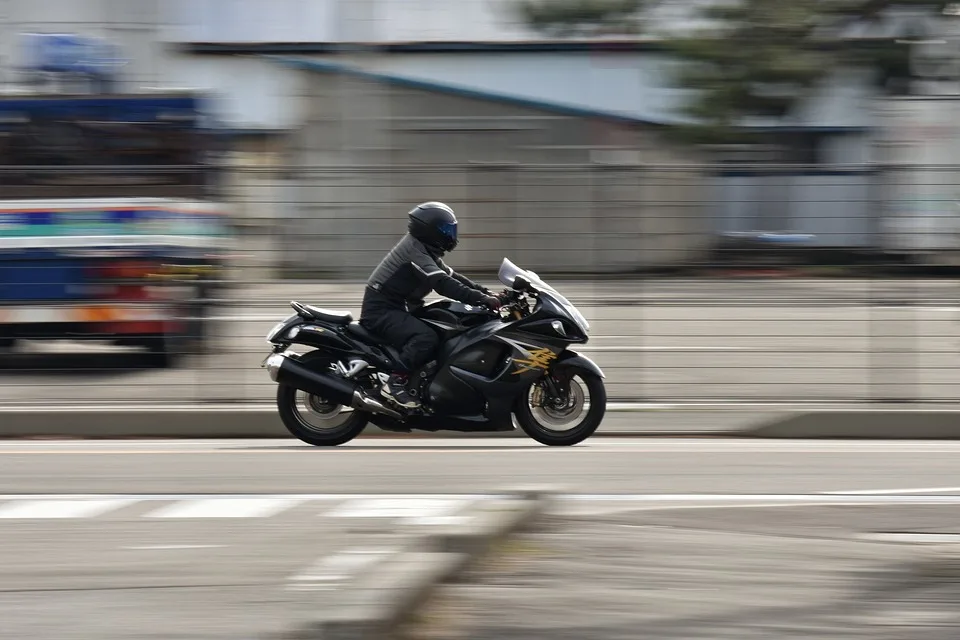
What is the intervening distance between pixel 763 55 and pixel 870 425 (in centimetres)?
1705

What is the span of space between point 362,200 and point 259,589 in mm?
6056

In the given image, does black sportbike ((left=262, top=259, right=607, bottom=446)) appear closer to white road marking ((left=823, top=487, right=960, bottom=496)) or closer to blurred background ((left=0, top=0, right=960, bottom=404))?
blurred background ((left=0, top=0, right=960, bottom=404))

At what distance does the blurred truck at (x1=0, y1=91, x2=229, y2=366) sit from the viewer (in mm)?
11969

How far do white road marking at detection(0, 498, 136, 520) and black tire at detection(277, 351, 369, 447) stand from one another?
2174 mm

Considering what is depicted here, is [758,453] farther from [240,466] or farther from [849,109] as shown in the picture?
[849,109]

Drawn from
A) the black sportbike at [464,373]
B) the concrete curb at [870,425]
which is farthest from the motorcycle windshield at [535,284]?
the concrete curb at [870,425]

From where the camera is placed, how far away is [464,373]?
9.57m

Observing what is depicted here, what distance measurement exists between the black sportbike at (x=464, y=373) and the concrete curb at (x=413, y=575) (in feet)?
10.7

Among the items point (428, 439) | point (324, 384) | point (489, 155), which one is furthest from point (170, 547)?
point (489, 155)

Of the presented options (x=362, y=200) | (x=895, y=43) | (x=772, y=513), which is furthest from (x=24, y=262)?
(x=895, y=43)

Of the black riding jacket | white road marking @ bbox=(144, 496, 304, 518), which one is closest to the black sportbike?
the black riding jacket

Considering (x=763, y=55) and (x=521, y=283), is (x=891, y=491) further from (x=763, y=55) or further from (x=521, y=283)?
(x=763, y=55)

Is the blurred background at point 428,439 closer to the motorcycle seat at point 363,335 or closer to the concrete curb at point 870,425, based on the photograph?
the concrete curb at point 870,425

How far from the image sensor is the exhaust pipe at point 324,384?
959cm
